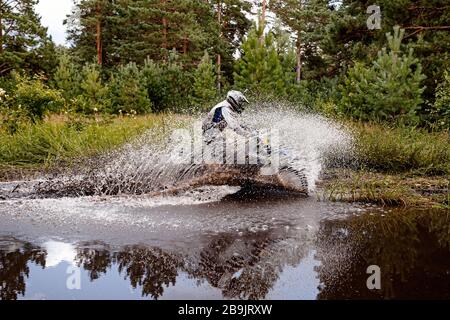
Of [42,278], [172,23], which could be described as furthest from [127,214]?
[172,23]

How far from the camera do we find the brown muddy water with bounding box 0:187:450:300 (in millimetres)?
3152

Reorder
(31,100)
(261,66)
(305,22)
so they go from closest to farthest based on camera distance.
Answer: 1. (31,100)
2. (261,66)
3. (305,22)

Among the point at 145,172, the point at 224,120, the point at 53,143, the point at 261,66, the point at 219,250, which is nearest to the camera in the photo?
the point at 219,250

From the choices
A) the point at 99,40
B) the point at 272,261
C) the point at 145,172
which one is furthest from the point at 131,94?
the point at 272,261

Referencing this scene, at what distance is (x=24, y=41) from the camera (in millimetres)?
27672

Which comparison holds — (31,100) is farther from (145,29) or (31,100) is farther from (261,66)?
(145,29)

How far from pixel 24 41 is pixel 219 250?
91.1ft

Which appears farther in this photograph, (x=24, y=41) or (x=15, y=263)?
(x=24, y=41)

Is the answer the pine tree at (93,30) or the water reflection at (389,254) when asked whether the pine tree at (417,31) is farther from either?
the pine tree at (93,30)

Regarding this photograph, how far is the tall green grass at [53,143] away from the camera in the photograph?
9.23 metres

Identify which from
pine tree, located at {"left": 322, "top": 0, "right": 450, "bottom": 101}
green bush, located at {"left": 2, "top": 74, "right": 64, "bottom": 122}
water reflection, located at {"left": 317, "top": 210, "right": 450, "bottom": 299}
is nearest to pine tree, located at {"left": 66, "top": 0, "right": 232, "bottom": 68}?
pine tree, located at {"left": 322, "top": 0, "right": 450, "bottom": 101}

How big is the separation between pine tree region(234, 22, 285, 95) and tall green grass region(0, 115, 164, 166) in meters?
10.1

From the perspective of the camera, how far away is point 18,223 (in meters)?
5.03

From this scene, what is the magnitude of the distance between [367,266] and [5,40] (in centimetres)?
2926
